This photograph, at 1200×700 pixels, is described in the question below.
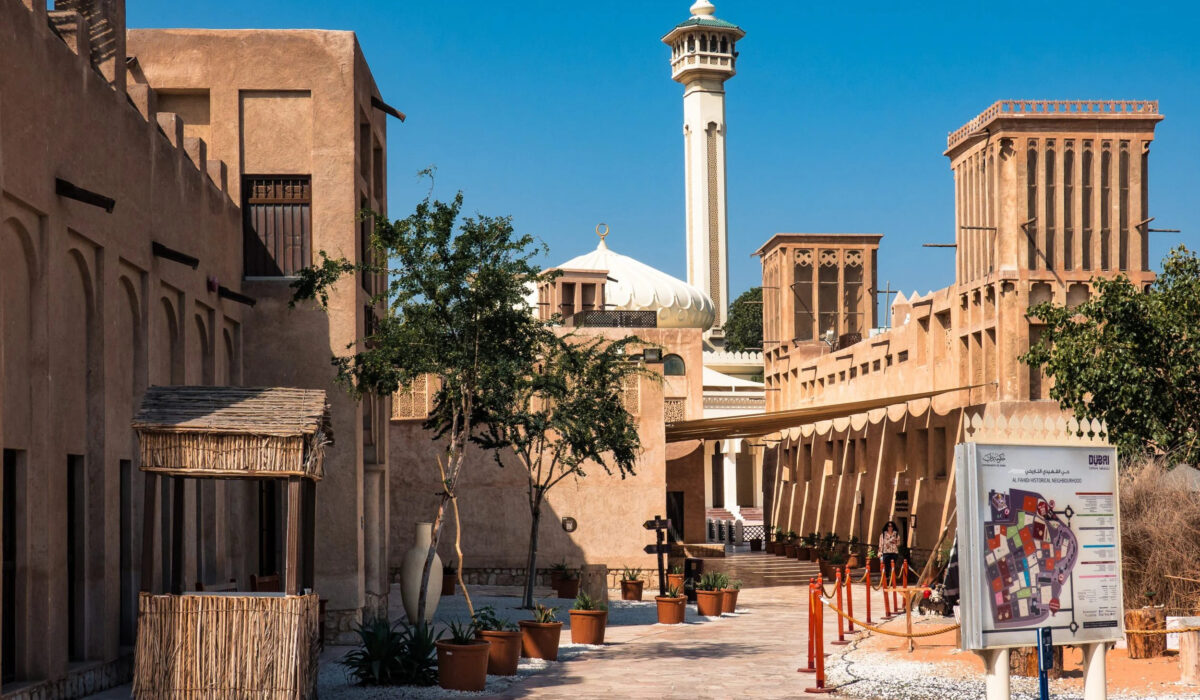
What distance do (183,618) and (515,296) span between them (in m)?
6.17

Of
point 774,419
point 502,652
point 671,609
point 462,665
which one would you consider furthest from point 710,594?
point 462,665

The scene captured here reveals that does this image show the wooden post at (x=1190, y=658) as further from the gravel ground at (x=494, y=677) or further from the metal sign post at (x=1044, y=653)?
the gravel ground at (x=494, y=677)

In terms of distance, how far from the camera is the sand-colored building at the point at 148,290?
12062 mm

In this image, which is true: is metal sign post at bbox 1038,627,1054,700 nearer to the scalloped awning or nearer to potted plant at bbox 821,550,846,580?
the scalloped awning

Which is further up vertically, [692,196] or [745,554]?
[692,196]

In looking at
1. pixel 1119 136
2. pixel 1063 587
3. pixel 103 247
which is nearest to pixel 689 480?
pixel 1119 136

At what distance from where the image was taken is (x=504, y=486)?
1231 inches

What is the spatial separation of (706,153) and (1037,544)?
66725 millimetres

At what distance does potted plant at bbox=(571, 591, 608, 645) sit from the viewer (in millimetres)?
19250

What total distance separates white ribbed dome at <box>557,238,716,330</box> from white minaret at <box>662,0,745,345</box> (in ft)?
50.9

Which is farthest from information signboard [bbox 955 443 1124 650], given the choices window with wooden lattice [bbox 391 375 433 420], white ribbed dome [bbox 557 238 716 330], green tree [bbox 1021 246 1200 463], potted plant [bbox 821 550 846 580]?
white ribbed dome [bbox 557 238 716 330]

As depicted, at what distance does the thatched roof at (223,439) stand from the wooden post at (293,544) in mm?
225

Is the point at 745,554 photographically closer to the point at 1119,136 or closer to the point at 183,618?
the point at 1119,136

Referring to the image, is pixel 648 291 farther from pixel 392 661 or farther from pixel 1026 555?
pixel 1026 555
